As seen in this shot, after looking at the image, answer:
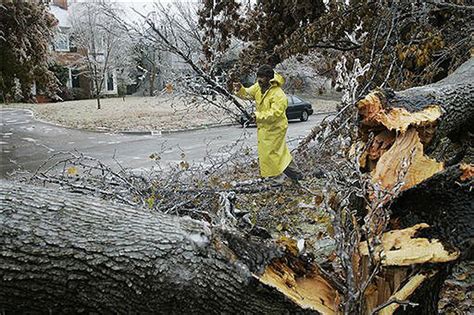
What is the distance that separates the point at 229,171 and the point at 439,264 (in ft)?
16.9

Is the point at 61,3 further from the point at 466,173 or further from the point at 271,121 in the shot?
the point at 466,173

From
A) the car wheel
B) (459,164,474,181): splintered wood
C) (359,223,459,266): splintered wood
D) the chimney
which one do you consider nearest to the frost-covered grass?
the car wheel

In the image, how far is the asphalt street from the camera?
10128mm

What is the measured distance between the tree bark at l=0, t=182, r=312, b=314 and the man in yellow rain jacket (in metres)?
3.80

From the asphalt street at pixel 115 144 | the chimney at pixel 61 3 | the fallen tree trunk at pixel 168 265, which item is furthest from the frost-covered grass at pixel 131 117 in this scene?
the chimney at pixel 61 3

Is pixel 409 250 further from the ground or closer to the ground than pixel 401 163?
closer to the ground

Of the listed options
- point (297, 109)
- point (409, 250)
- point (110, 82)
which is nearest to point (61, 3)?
point (110, 82)

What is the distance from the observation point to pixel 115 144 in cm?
1352

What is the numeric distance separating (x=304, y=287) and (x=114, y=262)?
879mm

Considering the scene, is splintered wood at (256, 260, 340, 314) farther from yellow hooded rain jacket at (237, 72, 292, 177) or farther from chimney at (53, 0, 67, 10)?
chimney at (53, 0, 67, 10)

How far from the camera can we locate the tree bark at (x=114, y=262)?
65.9 inches

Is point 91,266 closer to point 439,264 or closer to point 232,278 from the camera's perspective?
point 232,278

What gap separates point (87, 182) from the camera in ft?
15.3

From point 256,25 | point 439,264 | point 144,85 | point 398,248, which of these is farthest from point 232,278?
point 144,85
